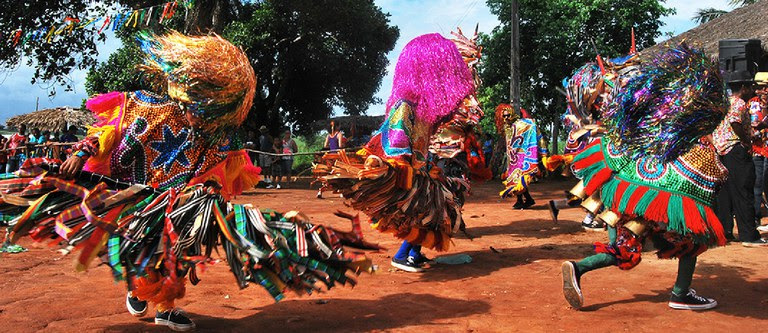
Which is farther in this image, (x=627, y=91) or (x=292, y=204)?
(x=292, y=204)

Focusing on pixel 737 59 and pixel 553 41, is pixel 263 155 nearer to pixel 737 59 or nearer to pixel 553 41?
pixel 553 41

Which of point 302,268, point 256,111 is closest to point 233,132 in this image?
point 302,268

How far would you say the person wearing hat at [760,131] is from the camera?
7984mm

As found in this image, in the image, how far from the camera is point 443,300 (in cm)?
488

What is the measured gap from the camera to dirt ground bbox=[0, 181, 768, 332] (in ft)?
13.7

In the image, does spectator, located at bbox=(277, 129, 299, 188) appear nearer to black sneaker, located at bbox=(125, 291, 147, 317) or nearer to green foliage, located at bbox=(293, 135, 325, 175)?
green foliage, located at bbox=(293, 135, 325, 175)

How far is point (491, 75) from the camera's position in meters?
21.6

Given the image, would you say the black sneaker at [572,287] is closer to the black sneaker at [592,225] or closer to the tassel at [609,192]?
the tassel at [609,192]

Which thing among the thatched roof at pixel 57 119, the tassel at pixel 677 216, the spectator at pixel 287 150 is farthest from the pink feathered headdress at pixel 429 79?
the thatched roof at pixel 57 119

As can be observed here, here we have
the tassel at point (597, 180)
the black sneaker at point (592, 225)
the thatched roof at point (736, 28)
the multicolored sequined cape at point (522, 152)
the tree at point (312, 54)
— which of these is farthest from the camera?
the tree at point (312, 54)

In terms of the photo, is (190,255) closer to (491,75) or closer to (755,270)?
(755,270)

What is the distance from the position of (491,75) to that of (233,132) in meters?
18.1

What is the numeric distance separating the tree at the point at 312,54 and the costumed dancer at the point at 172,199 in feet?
54.4

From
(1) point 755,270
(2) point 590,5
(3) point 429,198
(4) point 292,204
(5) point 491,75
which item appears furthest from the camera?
(5) point 491,75
